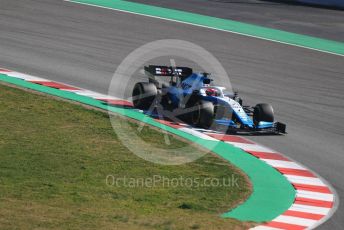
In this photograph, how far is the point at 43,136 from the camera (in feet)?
60.1

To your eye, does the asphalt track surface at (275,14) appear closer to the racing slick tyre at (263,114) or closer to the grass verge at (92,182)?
the racing slick tyre at (263,114)

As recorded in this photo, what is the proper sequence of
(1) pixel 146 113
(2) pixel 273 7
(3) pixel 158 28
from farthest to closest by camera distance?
(2) pixel 273 7 < (3) pixel 158 28 < (1) pixel 146 113

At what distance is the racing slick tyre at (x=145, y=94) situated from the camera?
2105 cm

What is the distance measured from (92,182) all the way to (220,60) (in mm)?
13121

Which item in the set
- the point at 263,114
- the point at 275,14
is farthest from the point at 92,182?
the point at 275,14

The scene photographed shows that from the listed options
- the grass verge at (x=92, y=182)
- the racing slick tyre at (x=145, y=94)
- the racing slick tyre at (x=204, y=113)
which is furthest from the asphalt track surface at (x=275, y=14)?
the grass verge at (x=92, y=182)

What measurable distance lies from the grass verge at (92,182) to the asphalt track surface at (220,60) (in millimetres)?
2720

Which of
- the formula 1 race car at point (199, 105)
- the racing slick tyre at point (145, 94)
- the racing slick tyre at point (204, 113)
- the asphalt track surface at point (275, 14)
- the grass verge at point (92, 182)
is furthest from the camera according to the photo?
the asphalt track surface at point (275, 14)

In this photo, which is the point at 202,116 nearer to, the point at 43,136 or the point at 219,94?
the point at 219,94

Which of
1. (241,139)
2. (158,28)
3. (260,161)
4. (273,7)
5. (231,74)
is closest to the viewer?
(260,161)

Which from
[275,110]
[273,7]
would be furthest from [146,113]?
[273,7]

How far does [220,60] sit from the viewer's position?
91.7 ft

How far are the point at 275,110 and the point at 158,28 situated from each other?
10233 mm

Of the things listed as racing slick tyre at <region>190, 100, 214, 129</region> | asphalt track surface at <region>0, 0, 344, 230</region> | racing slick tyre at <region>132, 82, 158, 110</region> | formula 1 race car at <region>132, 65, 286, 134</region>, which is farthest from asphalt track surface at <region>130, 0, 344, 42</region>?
racing slick tyre at <region>190, 100, 214, 129</region>
